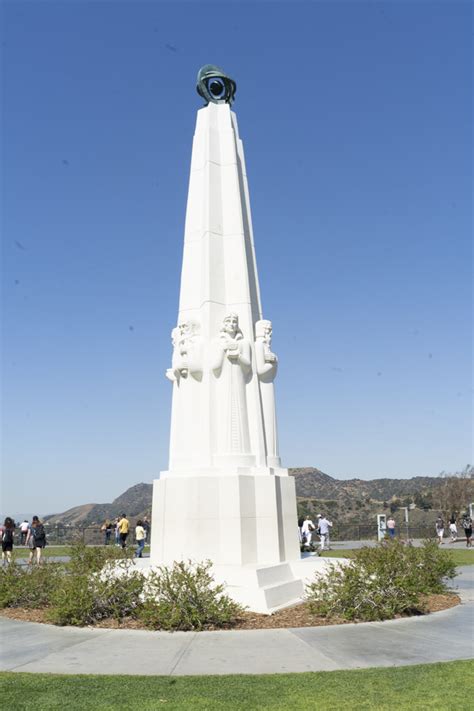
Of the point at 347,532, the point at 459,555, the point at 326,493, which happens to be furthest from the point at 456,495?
the point at 326,493

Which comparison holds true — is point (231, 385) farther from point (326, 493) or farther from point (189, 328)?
point (326, 493)

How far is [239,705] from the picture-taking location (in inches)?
205

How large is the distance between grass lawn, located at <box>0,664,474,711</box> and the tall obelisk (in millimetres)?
4020

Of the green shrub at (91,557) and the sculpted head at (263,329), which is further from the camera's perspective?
the sculpted head at (263,329)

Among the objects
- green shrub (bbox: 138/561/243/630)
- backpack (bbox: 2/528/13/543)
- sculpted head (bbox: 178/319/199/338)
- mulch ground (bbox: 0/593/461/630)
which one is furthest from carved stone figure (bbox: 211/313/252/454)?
backpack (bbox: 2/528/13/543)

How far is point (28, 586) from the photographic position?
416 inches

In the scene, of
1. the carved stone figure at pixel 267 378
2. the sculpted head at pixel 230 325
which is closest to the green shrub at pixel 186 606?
the carved stone figure at pixel 267 378

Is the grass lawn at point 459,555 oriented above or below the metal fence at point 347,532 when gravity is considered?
below

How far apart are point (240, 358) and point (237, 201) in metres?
3.68

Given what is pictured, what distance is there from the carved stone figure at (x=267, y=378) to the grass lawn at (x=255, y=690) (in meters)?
6.64

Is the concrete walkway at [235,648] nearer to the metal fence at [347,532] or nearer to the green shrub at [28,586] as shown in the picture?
the green shrub at [28,586]

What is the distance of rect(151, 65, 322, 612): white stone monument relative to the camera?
11164 millimetres

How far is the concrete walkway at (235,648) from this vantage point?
6.57m

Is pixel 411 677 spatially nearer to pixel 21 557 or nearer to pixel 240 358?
pixel 240 358
